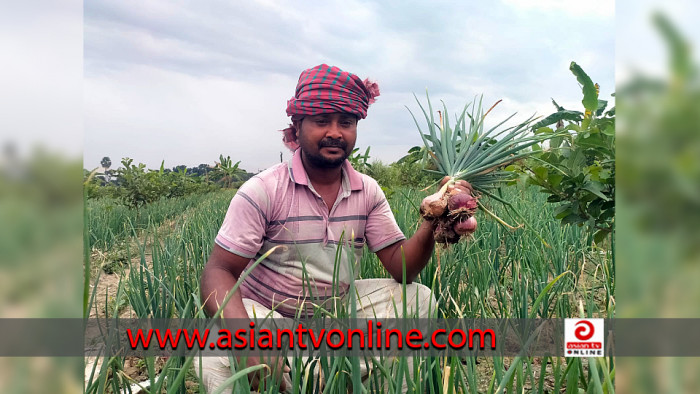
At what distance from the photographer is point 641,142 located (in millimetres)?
306

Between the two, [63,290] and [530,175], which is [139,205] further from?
[63,290]

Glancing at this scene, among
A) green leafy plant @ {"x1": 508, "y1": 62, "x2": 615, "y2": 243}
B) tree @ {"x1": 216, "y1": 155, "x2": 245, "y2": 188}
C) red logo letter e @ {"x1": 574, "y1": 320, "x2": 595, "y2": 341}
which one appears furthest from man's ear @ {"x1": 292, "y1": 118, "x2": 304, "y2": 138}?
tree @ {"x1": 216, "y1": 155, "x2": 245, "y2": 188}

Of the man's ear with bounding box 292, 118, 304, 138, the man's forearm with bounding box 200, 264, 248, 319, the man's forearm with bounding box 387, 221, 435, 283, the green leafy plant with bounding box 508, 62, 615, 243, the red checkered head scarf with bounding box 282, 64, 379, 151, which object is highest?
the red checkered head scarf with bounding box 282, 64, 379, 151

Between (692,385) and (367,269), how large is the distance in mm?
1562

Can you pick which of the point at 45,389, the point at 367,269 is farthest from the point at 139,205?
the point at 45,389

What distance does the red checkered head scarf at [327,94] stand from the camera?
1.36m

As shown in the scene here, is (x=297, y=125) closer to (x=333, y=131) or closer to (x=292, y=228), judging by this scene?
(x=333, y=131)

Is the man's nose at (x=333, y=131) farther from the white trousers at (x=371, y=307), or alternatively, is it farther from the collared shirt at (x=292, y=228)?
the white trousers at (x=371, y=307)

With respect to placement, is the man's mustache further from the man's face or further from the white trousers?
the white trousers

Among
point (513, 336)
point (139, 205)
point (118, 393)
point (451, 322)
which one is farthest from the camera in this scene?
point (139, 205)

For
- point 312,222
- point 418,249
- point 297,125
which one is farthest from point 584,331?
point 297,125

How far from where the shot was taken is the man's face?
1.38m

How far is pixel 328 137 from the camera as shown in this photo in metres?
1.38

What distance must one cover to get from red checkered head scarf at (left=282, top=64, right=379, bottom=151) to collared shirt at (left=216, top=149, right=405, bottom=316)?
0.20m
